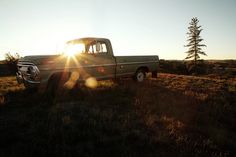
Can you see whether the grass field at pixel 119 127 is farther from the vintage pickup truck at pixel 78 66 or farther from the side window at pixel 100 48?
the side window at pixel 100 48

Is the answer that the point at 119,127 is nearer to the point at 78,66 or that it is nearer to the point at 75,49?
the point at 78,66

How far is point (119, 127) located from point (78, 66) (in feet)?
15.5

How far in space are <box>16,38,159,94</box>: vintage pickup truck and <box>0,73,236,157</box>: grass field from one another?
784mm

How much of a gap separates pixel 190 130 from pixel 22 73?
22.2 feet

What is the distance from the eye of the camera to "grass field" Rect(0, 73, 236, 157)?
4.46 meters

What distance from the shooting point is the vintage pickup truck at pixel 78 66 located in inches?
332

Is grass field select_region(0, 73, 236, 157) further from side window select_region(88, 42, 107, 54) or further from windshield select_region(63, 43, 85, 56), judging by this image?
side window select_region(88, 42, 107, 54)

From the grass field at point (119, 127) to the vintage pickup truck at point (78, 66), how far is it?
784mm

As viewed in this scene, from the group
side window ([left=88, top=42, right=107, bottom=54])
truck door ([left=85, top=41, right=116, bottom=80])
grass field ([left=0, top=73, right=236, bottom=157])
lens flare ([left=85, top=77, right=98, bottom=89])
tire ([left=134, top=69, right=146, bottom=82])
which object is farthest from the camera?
tire ([left=134, top=69, right=146, bottom=82])

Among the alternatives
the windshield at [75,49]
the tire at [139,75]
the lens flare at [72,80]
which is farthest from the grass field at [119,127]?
the tire at [139,75]

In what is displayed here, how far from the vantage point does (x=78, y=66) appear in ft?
31.4

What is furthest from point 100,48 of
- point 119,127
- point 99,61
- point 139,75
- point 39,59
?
point 119,127

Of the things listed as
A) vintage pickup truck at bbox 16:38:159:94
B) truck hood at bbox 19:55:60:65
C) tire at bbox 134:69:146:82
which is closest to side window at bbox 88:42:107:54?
vintage pickup truck at bbox 16:38:159:94

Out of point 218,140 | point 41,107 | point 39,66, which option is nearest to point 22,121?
point 41,107
